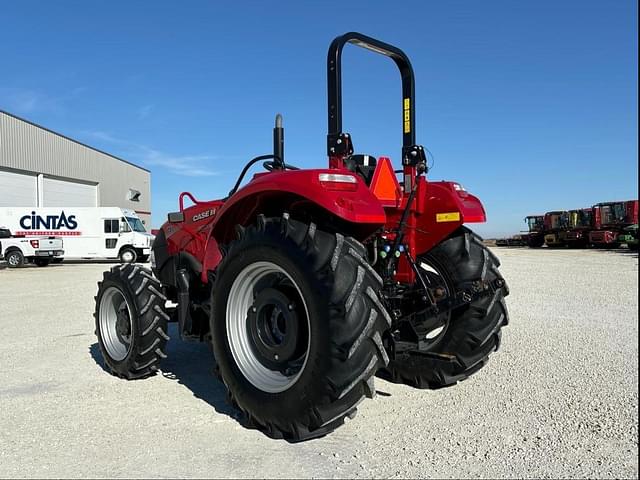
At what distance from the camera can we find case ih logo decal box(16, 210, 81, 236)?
2211 centimetres

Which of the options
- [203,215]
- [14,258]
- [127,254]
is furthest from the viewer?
[127,254]

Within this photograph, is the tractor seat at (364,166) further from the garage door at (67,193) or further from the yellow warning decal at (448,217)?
the garage door at (67,193)

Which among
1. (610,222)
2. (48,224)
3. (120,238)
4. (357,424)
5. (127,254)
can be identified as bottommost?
(357,424)

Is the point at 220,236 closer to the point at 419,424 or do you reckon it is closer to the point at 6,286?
the point at 419,424

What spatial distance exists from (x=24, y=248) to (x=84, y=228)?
249 cm

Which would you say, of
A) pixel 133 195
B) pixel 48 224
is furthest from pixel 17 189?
pixel 133 195

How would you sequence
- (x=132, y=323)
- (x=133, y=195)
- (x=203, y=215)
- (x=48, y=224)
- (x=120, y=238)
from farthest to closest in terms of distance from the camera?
(x=133, y=195) < (x=120, y=238) < (x=48, y=224) < (x=203, y=215) < (x=132, y=323)

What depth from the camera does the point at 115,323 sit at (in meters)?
4.66

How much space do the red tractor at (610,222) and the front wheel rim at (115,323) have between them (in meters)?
32.8

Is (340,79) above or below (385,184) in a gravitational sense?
above

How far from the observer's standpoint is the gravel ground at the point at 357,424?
2.63m

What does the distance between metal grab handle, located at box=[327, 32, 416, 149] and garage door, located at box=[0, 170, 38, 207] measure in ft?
87.5

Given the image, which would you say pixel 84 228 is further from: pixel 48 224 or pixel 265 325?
pixel 265 325

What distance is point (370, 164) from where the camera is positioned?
385 cm
